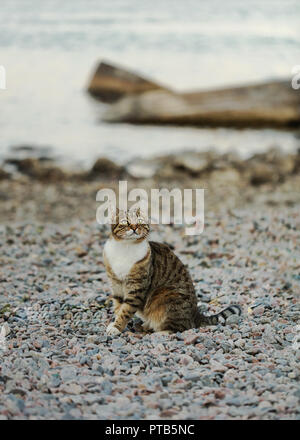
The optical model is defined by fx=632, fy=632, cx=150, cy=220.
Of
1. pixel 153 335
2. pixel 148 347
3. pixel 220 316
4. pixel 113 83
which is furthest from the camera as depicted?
pixel 113 83

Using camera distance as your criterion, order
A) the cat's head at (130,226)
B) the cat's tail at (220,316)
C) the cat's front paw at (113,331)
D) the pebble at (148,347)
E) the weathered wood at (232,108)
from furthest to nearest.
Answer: the weathered wood at (232,108), the cat's tail at (220,316), the cat's front paw at (113,331), the cat's head at (130,226), the pebble at (148,347)

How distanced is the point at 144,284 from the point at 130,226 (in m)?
0.44

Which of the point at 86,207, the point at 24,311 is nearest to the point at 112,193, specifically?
the point at 86,207

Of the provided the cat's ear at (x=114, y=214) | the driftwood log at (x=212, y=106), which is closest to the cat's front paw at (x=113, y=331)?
the cat's ear at (x=114, y=214)

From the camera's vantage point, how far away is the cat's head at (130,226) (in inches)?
165

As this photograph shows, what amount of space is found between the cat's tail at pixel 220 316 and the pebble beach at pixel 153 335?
6 centimetres

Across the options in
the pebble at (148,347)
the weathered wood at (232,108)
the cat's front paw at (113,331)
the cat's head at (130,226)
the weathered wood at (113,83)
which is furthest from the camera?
the weathered wood at (113,83)

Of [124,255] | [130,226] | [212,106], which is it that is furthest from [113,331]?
[212,106]

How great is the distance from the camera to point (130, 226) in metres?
4.20

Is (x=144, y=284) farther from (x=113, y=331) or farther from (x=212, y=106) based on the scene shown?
(x=212, y=106)

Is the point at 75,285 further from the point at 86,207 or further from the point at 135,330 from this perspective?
the point at 86,207

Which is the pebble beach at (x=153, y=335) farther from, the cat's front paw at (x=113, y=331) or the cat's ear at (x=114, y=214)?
the cat's ear at (x=114, y=214)

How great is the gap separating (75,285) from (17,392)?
2114 millimetres

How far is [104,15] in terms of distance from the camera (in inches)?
464
